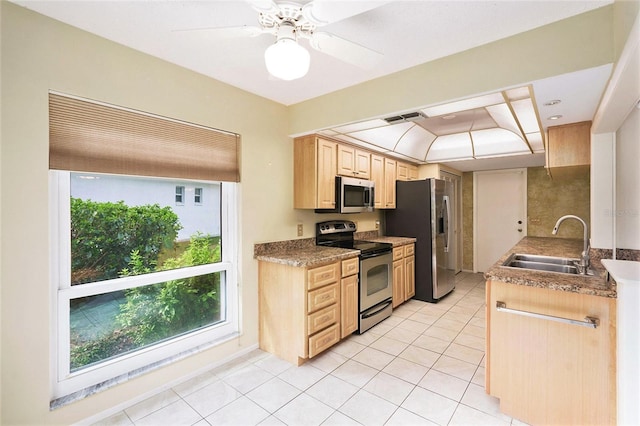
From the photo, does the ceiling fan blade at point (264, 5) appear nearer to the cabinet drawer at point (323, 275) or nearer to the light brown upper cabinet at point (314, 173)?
the light brown upper cabinet at point (314, 173)

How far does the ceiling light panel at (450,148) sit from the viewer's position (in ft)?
14.3

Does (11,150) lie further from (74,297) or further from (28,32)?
(74,297)

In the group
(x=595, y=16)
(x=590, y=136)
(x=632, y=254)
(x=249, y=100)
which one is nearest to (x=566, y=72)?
(x=595, y=16)

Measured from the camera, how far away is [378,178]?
13.5 ft

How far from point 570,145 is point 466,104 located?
1.31 m

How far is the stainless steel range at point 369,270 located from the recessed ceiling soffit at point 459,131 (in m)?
1.14

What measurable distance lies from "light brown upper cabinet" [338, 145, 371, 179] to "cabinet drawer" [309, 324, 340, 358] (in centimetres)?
173

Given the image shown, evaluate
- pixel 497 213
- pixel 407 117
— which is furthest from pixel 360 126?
pixel 497 213

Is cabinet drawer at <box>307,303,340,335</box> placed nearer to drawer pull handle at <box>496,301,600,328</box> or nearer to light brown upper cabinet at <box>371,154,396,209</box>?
drawer pull handle at <box>496,301,600,328</box>

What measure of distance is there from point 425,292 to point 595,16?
3.51 metres

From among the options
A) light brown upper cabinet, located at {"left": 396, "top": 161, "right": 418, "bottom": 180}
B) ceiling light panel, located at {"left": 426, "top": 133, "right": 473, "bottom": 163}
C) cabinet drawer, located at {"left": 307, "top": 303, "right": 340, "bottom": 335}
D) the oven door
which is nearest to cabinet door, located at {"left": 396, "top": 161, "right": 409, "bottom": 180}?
light brown upper cabinet, located at {"left": 396, "top": 161, "right": 418, "bottom": 180}

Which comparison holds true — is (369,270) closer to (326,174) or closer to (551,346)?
→ (326,174)

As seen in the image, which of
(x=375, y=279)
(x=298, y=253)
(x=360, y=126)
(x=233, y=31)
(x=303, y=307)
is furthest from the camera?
(x=375, y=279)

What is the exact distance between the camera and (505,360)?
1.94 meters
